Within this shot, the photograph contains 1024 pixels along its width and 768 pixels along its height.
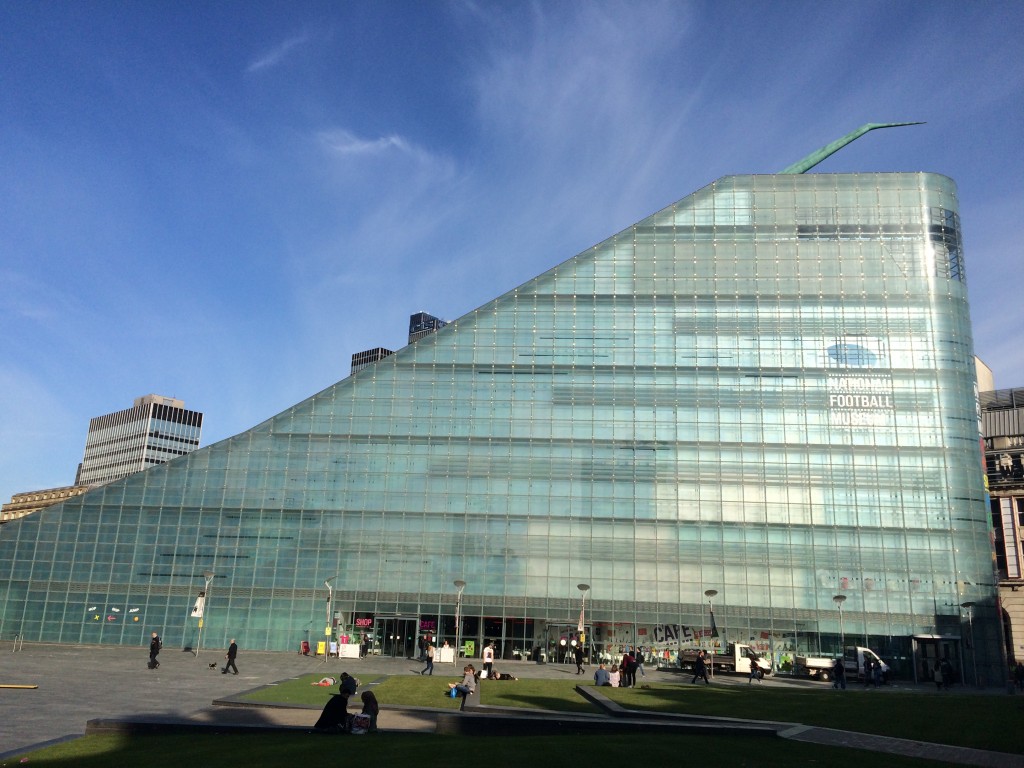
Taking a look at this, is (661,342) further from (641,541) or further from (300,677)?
(300,677)

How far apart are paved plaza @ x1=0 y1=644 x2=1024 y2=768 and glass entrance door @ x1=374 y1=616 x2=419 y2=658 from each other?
6413 mm

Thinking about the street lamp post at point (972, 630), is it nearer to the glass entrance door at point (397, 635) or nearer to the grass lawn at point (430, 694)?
the grass lawn at point (430, 694)

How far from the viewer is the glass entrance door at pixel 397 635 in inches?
2655

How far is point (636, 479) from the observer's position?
6938 centimetres

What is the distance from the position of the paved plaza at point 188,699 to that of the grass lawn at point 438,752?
1.27m

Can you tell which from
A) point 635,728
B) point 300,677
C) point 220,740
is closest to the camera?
point 220,740

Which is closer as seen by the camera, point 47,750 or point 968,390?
point 47,750

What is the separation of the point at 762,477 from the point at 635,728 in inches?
1832

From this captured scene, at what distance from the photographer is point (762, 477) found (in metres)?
68.4

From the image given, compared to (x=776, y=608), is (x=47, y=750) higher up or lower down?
lower down

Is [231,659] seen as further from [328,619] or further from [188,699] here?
[328,619]

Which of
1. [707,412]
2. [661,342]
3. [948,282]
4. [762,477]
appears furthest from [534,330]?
[948,282]

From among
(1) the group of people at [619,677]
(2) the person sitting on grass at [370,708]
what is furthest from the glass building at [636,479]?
(2) the person sitting on grass at [370,708]

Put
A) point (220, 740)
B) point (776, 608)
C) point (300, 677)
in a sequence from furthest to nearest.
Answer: point (776, 608), point (300, 677), point (220, 740)
